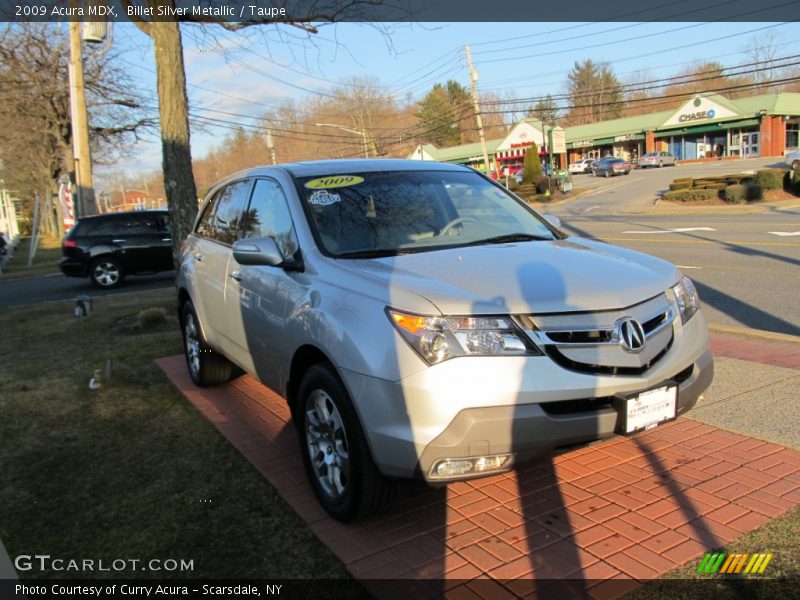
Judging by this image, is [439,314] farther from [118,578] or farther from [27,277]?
[27,277]

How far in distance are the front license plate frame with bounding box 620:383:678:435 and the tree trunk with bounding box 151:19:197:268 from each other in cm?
713

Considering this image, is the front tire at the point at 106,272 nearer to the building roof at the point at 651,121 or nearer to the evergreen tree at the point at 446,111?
the building roof at the point at 651,121

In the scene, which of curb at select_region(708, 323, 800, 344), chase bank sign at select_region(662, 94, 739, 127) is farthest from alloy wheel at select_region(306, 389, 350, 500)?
chase bank sign at select_region(662, 94, 739, 127)

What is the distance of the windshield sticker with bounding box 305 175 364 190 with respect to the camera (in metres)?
4.13

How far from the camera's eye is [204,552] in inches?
126

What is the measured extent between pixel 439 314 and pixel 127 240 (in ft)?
51.0

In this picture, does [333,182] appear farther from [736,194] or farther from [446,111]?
[446,111]

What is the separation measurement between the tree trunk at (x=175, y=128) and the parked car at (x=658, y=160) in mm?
58176

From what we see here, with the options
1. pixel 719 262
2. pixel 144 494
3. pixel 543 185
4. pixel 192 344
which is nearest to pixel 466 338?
pixel 144 494

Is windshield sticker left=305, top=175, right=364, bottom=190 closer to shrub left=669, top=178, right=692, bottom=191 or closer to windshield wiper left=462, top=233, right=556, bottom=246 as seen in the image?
windshield wiper left=462, top=233, right=556, bottom=246

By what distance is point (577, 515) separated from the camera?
3.30 meters

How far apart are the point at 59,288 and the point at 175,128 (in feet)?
33.0

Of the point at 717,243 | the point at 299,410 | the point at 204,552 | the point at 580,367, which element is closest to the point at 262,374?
the point at 299,410

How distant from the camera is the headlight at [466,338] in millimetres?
2846
